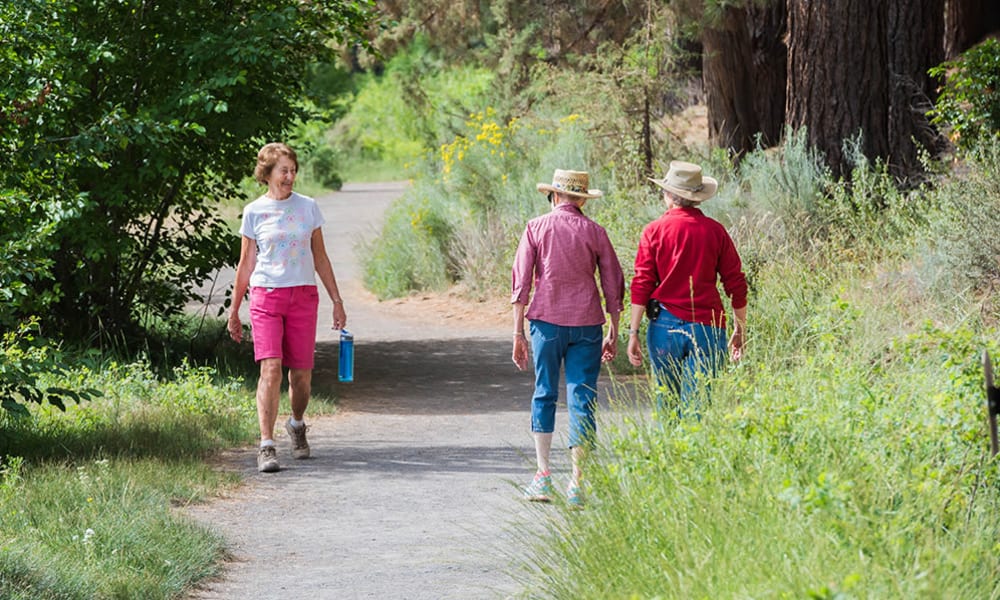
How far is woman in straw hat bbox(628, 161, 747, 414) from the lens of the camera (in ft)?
23.0

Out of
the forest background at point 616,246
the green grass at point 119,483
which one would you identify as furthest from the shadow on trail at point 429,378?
the forest background at point 616,246

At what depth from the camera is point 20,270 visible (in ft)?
24.8

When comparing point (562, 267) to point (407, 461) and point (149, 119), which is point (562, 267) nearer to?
point (407, 461)

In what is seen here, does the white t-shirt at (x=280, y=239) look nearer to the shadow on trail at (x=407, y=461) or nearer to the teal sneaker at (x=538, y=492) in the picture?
the shadow on trail at (x=407, y=461)

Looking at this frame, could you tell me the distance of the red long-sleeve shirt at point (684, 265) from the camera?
7020 mm

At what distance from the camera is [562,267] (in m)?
7.06

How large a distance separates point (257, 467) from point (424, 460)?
1004 mm

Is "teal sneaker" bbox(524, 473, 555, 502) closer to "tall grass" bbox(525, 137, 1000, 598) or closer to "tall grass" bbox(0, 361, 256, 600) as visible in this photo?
"tall grass" bbox(525, 137, 1000, 598)

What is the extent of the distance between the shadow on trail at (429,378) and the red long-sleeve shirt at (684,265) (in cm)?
358

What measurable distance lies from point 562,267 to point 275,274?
6.32 ft

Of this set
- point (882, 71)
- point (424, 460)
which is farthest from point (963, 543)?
point (882, 71)

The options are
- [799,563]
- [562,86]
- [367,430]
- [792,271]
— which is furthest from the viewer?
[562,86]

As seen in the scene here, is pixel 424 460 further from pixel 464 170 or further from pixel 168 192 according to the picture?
pixel 464 170

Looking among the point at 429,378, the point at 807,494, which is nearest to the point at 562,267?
the point at 807,494
